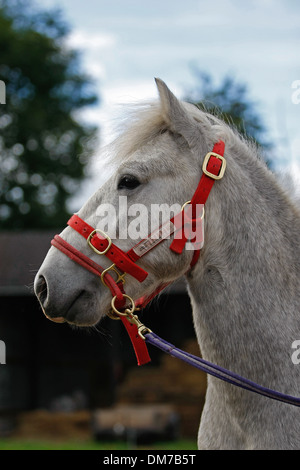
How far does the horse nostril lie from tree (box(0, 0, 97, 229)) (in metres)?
28.2

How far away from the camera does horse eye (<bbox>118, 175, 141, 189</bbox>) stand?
312 cm

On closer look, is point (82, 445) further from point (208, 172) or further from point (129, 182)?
point (208, 172)

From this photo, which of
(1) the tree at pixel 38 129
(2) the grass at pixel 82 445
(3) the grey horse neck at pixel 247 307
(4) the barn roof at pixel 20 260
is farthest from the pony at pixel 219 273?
(1) the tree at pixel 38 129

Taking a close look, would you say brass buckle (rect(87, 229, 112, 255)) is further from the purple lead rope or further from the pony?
the purple lead rope

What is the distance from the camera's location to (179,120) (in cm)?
323

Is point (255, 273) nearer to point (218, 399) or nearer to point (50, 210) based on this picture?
point (218, 399)

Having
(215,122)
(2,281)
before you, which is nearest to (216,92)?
(2,281)

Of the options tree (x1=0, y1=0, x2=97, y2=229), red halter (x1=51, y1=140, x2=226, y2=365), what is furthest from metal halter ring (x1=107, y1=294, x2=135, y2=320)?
tree (x1=0, y1=0, x2=97, y2=229)

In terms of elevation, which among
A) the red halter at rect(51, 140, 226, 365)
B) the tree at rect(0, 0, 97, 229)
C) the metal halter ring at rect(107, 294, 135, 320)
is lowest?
the metal halter ring at rect(107, 294, 135, 320)

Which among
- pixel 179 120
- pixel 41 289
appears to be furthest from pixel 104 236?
pixel 179 120

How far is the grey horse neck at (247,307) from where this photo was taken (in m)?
2.98

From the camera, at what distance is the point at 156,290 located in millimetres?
3277
